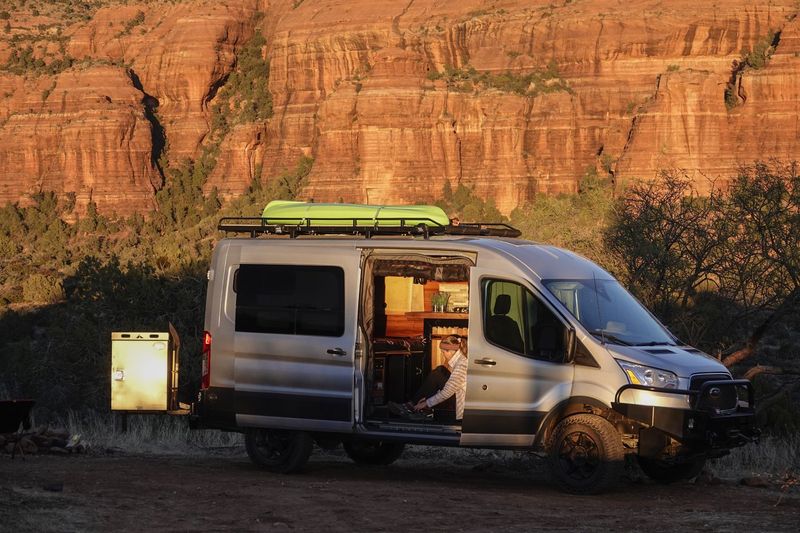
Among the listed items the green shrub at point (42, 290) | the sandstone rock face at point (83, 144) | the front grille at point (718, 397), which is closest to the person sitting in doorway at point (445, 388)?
the front grille at point (718, 397)

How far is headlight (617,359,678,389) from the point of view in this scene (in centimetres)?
1201

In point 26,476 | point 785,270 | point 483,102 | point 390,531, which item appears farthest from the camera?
point 483,102

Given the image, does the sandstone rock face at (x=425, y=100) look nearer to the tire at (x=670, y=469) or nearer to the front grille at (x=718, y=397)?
the tire at (x=670, y=469)

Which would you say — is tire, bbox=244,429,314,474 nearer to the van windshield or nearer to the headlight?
the van windshield

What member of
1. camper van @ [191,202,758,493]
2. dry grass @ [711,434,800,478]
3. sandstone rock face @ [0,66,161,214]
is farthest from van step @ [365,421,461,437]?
sandstone rock face @ [0,66,161,214]

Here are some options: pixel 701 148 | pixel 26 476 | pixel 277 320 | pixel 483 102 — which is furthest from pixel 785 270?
pixel 483 102

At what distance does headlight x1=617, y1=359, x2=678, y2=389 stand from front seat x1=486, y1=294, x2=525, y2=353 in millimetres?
991

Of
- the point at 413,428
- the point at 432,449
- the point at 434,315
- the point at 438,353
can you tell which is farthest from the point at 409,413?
the point at 432,449

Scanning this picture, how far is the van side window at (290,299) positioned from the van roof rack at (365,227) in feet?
1.31

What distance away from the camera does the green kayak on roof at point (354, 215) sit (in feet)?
44.4

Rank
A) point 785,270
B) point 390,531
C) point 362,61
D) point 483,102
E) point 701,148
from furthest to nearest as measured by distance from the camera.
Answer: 1. point 362,61
2. point 483,102
3. point 701,148
4. point 785,270
5. point 390,531

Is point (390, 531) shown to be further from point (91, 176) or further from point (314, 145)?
point (91, 176)

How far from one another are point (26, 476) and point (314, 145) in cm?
8140

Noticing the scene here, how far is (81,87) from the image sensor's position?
99750mm
